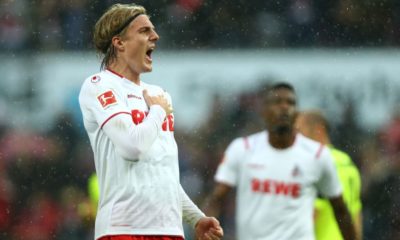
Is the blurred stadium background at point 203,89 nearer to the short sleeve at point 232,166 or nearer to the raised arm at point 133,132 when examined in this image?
the short sleeve at point 232,166

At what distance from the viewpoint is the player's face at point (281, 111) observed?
6516 millimetres

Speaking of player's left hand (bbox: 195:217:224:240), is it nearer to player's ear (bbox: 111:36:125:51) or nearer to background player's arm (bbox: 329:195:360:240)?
player's ear (bbox: 111:36:125:51)

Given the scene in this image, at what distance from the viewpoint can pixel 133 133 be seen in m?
4.25

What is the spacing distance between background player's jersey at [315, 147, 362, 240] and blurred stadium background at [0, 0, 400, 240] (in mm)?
2232

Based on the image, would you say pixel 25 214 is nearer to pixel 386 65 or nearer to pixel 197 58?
pixel 197 58

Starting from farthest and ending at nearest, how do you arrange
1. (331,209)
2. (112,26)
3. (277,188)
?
(331,209) → (277,188) → (112,26)

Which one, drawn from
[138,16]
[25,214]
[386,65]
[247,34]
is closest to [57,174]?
[25,214]

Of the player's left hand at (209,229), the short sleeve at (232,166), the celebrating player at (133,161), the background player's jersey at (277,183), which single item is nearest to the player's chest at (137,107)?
the celebrating player at (133,161)

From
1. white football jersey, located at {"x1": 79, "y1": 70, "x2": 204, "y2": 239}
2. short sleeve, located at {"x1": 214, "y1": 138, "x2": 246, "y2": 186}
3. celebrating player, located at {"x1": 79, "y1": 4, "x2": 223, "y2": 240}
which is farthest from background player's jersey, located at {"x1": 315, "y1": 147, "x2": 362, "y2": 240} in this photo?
white football jersey, located at {"x1": 79, "y1": 70, "x2": 204, "y2": 239}

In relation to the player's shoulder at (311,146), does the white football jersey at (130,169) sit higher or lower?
higher

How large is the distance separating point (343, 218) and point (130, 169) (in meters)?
2.22

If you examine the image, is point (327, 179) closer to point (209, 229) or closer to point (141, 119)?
point (209, 229)

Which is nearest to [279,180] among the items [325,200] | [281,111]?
[281,111]

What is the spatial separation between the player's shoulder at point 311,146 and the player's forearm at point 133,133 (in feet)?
7.70
